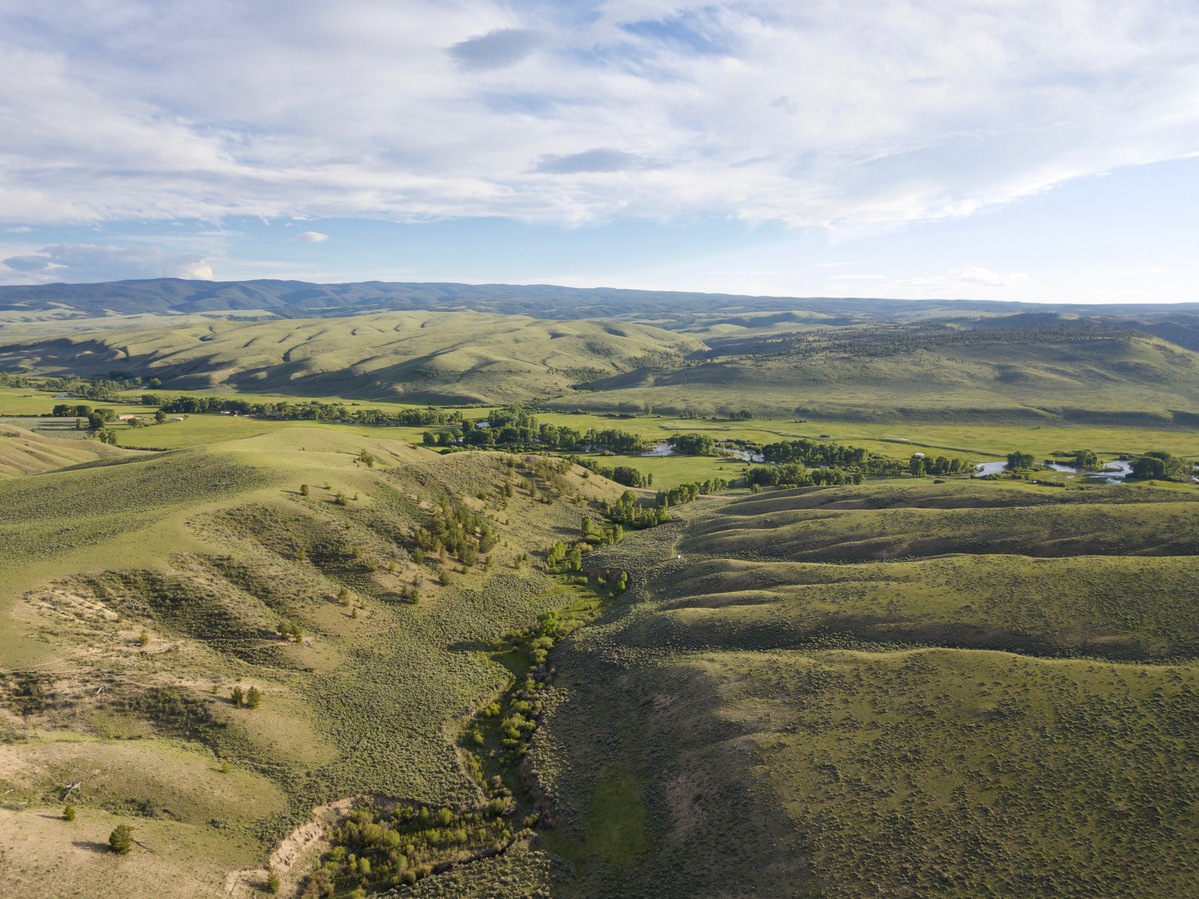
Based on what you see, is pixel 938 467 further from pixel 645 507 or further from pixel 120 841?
pixel 120 841

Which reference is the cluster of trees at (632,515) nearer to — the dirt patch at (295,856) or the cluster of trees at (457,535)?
the cluster of trees at (457,535)

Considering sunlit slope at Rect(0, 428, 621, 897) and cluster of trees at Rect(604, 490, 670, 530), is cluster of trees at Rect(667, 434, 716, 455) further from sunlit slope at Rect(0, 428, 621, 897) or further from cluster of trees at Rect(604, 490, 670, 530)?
sunlit slope at Rect(0, 428, 621, 897)

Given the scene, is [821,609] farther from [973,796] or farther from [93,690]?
[93,690]

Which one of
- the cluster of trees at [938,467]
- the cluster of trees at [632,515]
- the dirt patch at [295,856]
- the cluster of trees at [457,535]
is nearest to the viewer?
the dirt patch at [295,856]

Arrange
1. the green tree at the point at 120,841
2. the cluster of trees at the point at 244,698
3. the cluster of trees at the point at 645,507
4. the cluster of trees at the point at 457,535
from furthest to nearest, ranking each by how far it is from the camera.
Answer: the cluster of trees at the point at 645,507 < the cluster of trees at the point at 457,535 < the cluster of trees at the point at 244,698 < the green tree at the point at 120,841

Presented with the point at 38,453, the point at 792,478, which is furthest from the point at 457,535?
the point at 38,453

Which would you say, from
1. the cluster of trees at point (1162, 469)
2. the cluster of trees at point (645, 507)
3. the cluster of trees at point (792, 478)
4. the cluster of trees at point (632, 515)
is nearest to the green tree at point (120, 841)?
the cluster of trees at point (632, 515)
